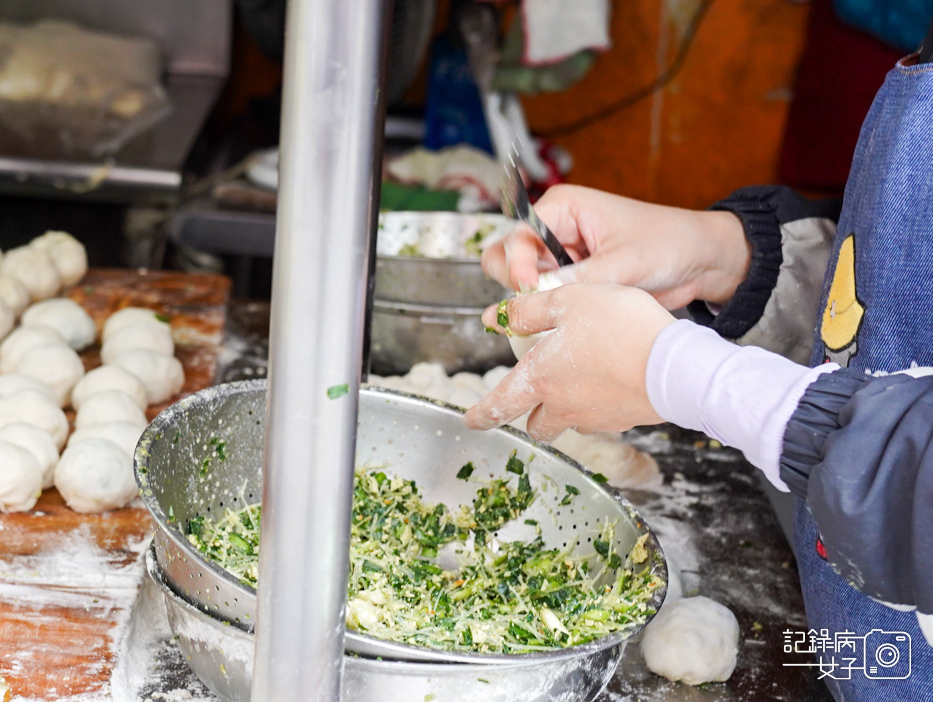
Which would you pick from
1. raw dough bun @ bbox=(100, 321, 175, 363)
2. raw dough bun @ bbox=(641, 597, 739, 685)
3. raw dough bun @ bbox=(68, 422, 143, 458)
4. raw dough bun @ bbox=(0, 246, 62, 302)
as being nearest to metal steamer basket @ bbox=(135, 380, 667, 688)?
raw dough bun @ bbox=(641, 597, 739, 685)

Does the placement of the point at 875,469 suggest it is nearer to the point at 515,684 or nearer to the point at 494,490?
the point at 515,684

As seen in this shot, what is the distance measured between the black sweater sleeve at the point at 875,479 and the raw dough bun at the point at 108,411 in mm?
1209

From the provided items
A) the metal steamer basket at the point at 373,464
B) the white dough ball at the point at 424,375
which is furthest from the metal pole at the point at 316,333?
the white dough ball at the point at 424,375

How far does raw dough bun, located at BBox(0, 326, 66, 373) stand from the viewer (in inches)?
72.6

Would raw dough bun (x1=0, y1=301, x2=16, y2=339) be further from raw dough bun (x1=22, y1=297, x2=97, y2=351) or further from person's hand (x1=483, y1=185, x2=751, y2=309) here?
person's hand (x1=483, y1=185, x2=751, y2=309)

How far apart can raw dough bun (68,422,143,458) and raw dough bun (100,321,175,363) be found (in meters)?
0.32

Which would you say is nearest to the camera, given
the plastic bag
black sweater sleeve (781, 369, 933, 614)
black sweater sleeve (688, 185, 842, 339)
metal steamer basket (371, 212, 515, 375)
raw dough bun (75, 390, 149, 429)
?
black sweater sleeve (781, 369, 933, 614)

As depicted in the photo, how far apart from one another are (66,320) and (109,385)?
0.32 metres

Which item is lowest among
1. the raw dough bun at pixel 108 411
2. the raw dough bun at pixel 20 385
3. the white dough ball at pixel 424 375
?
the raw dough bun at pixel 108 411

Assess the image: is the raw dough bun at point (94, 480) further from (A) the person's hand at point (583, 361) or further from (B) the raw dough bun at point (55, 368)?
(A) the person's hand at point (583, 361)

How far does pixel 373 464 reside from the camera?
4.51 ft

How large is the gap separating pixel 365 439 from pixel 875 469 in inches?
30.2

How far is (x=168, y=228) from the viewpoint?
121 inches

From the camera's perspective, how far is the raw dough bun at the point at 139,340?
188cm
